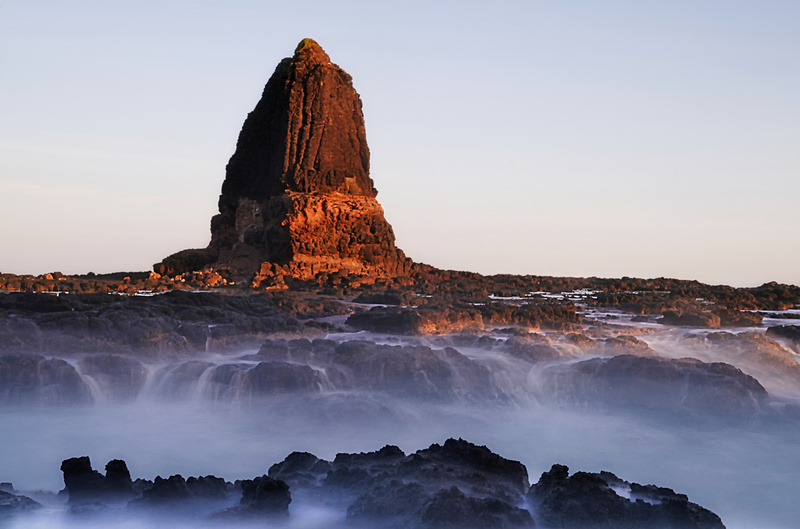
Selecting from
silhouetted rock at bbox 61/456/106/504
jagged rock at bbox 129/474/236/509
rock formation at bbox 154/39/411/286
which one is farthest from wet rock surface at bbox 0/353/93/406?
rock formation at bbox 154/39/411/286

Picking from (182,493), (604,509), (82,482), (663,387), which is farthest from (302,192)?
(604,509)

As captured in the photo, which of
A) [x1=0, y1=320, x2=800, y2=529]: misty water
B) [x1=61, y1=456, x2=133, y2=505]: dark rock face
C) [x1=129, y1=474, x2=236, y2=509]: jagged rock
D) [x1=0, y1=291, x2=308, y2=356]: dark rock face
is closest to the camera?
[x1=129, y1=474, x2=236, y2=509]: jagged rock

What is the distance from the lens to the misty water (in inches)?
310

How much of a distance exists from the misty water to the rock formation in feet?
58.7

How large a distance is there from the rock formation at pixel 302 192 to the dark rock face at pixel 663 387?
715 inches

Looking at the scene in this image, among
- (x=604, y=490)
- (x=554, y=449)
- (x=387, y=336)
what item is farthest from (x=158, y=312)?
(x=604, y=490)

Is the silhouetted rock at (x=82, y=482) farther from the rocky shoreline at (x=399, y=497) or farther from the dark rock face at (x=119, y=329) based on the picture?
the dark rock face at (x=119, y=329)

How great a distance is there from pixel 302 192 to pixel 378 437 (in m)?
23.2

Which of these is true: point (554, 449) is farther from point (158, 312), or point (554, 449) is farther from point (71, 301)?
point (71, 301)

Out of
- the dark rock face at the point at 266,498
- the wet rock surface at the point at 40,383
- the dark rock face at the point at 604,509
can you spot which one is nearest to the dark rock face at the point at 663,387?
the dark rock face at the point at 604,509

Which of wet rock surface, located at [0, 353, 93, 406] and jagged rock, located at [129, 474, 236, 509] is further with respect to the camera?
wet rock surface, located at [0, 353, 93, 406]

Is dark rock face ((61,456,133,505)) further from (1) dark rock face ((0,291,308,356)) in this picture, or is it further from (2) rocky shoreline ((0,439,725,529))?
(1) dark rock face ((0,291,308,356))

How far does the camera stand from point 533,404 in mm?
10797

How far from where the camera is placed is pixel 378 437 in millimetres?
8609
